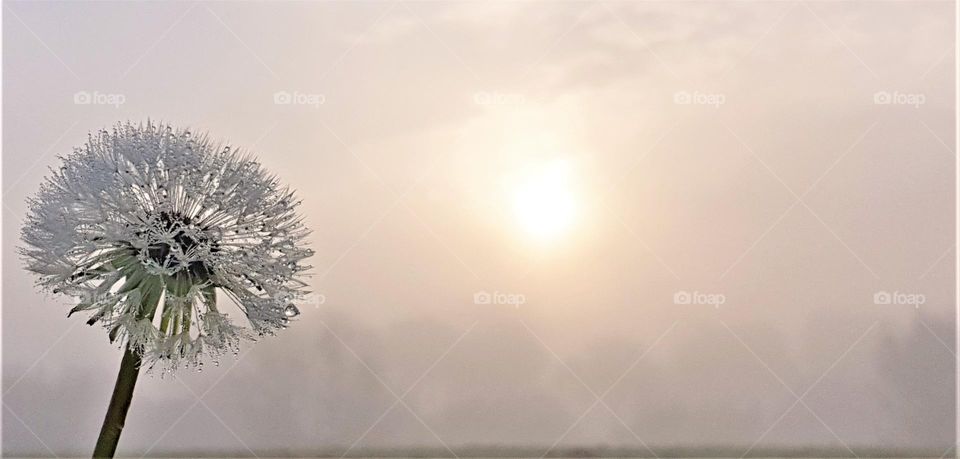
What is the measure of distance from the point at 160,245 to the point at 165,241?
9 cm

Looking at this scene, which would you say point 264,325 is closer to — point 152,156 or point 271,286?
point 271,286

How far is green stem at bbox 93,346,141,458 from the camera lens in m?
3.73

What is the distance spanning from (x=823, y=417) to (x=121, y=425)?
5.74 meters

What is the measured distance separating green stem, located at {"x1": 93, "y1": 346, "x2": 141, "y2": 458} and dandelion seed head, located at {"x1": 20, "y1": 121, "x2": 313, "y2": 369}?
0.09m

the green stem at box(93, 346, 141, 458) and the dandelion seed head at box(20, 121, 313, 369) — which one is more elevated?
the dandelion seed head at box(20, 121, 313, 369)

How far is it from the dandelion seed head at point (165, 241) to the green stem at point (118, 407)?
9 centimetres

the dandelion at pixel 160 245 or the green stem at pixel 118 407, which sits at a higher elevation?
the dandelion at pixel 160 245

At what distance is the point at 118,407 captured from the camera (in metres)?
3.76

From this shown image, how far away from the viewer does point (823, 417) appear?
7215mm

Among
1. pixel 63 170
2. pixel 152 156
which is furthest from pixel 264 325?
pixel 63 170

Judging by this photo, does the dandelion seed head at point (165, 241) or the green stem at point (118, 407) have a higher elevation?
the dandelion seed head at point (165, 241)

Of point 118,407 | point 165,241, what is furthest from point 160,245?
point 118,407

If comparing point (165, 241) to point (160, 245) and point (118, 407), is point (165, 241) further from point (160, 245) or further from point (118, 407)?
point (118, 407)

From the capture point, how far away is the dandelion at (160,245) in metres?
3.74
